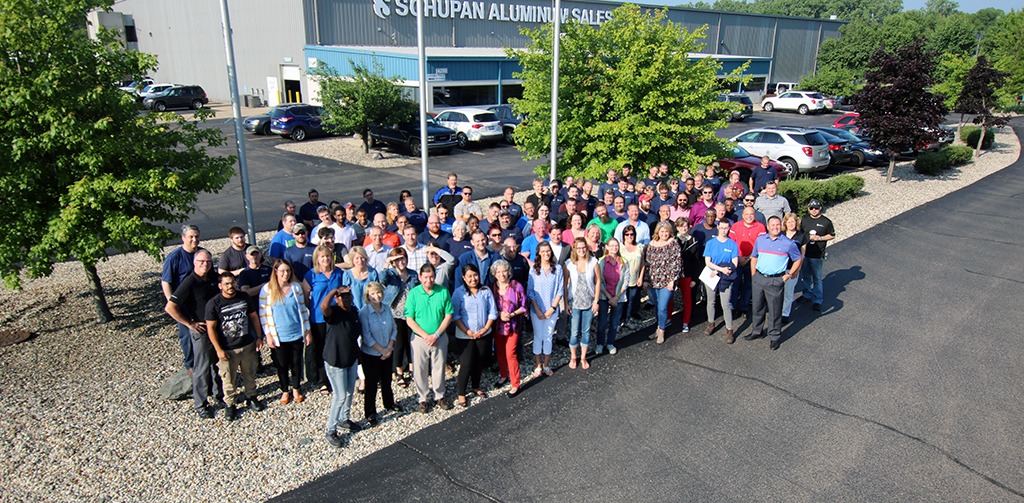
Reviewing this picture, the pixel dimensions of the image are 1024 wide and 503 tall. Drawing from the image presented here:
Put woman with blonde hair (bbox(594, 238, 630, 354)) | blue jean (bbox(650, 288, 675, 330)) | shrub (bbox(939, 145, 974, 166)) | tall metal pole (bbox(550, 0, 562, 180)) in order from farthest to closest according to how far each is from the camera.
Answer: shrub (bbox(939, 145, 974, 166)) → tall metal pole (bbox(550, 0, 562, 180)) → blue jean (bbox(650, 288, 675, 330)) → woman with blonde hair (bbox(594, 238, 630, 354))

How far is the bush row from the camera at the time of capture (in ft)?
66.4

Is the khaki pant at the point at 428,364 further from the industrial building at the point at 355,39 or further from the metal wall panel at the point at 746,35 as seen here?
the metal wall panel at the point at 746,35

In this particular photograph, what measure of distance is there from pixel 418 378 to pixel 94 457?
2.92 meters

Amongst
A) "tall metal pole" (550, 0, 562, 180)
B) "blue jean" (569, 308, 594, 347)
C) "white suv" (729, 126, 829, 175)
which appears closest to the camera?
"blue jean" (569, 308, 594, 347)

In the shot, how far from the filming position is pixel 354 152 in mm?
24531

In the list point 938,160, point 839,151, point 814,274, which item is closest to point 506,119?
point 839,151

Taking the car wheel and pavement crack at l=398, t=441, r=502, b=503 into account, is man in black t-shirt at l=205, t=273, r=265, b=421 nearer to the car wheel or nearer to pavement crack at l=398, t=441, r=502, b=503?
pavement crack at l=398, t=441, r=502, b=503

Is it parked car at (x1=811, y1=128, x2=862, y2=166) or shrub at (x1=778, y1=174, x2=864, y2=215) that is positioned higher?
parked car at (x1=811, y1=128, x2=862, y2=166)

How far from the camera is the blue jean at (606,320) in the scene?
7719 millimetres

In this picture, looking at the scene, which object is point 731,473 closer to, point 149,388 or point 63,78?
point 149,388

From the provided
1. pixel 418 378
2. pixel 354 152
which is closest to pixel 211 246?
pixel 418 378

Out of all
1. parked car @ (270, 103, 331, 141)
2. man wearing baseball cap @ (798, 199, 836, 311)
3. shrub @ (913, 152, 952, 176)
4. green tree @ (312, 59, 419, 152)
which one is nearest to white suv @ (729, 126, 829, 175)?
shrub @ (913, 152, 952, 176)

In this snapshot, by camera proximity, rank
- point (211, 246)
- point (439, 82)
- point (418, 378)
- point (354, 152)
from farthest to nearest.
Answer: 1. point (439, 82)
2. point (354, 152)
3. point (211, 246)
4. point (418, 378)

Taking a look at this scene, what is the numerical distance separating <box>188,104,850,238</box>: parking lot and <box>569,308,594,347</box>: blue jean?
8.14 m
